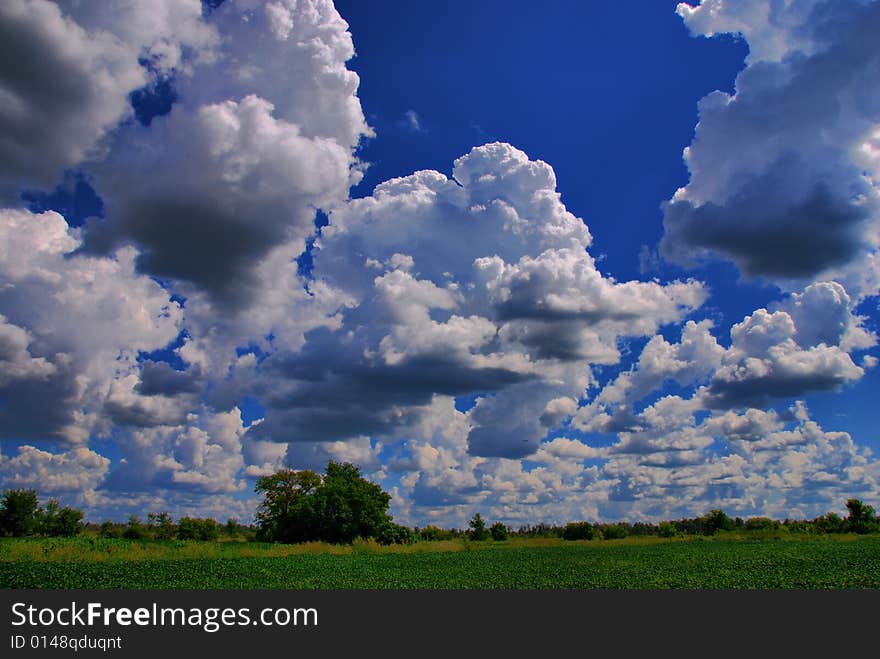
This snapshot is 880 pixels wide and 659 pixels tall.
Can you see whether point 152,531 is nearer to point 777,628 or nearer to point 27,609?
point 27,609

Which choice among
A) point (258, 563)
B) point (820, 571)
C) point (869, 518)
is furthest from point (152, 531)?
point (869, 518)

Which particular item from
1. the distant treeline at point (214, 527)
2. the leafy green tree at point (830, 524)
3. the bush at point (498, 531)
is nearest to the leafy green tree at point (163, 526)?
the distant treeline at point (214, 527)

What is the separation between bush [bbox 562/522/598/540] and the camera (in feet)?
536

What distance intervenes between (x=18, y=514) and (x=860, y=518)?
7579 inches

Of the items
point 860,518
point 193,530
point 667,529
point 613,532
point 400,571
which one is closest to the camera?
point 400,571

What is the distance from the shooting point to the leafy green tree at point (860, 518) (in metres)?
147

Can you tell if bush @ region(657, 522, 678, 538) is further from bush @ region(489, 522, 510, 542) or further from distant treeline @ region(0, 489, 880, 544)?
bush @ region(489, 522, 510, 542)

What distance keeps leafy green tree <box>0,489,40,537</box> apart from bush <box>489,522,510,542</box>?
10988 centimetres

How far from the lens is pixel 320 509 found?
95.0 m

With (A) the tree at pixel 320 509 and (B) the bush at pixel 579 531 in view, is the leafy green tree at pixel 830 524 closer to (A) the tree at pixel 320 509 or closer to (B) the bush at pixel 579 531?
(B) the bush at pixel 579 531

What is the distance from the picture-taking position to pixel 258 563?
173 feet

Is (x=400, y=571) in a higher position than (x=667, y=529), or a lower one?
higher

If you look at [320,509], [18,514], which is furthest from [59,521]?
[320,509]

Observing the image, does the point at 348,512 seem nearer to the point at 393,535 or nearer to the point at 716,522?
the point at 393,535
